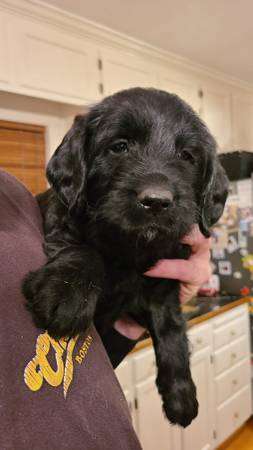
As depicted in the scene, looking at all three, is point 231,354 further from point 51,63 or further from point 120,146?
point 120,146

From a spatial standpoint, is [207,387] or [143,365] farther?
[207,387]

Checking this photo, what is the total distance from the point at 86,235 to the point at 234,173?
2.85 m

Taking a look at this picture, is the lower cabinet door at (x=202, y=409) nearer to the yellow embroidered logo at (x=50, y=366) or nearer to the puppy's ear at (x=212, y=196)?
the puppy's ear at (x=212, y=196)

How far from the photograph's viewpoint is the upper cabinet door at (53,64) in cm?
243

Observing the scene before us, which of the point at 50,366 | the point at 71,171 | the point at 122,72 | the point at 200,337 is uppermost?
the point at 122,72

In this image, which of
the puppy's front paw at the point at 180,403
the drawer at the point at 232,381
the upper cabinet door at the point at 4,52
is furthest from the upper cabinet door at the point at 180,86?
the puppy's front paw at the point at 180,403

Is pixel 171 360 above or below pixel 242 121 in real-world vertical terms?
below

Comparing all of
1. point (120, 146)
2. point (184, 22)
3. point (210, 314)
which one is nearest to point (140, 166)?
point (120, 146)

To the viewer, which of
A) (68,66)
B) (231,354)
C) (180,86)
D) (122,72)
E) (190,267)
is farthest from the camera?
(180,86)

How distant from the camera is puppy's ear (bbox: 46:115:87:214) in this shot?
90 centimetres

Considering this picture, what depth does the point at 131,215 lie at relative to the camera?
778mm

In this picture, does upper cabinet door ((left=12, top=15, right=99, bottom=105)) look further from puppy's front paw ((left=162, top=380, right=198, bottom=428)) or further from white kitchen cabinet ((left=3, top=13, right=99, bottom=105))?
puppy's front paw ((left=162, top=380, right=198, bottom=428))

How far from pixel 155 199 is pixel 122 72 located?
2.60 m

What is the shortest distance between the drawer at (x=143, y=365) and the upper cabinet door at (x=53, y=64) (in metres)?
1.70
